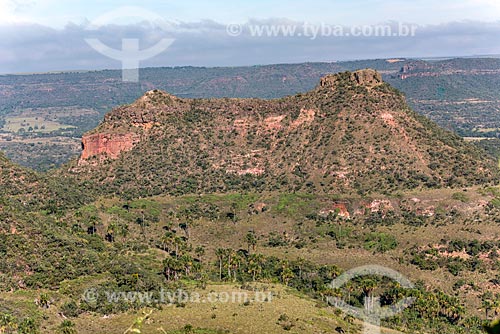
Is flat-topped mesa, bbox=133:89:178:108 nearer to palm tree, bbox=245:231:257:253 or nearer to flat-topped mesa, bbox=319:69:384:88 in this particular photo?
flat-topped mesa, bbox=319:69:384:88

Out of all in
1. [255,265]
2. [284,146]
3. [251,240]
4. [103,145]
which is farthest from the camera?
[284,146]

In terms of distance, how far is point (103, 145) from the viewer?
434ft

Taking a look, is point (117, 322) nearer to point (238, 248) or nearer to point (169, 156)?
point (238, 248)

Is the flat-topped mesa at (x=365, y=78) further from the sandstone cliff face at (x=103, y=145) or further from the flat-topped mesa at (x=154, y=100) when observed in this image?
the sandstone cliff face at (x=103, y=145)

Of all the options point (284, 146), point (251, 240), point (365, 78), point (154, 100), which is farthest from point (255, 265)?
point (154, 100)

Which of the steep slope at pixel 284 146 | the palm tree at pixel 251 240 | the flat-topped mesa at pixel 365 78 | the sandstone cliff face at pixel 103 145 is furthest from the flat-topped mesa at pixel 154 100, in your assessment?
the palm tree at pixel 251 240

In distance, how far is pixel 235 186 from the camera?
128 meters

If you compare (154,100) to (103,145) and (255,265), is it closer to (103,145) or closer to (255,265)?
(103,145)

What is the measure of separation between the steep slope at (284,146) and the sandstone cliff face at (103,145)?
244mm

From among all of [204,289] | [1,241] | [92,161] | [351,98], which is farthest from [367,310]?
[92,161]

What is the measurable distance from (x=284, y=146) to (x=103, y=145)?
1739 inches

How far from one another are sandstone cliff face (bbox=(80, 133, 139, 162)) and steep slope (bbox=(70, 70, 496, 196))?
0.80ft

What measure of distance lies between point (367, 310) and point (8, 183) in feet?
233

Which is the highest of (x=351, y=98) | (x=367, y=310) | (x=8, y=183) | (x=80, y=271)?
(x=351, y=98)
